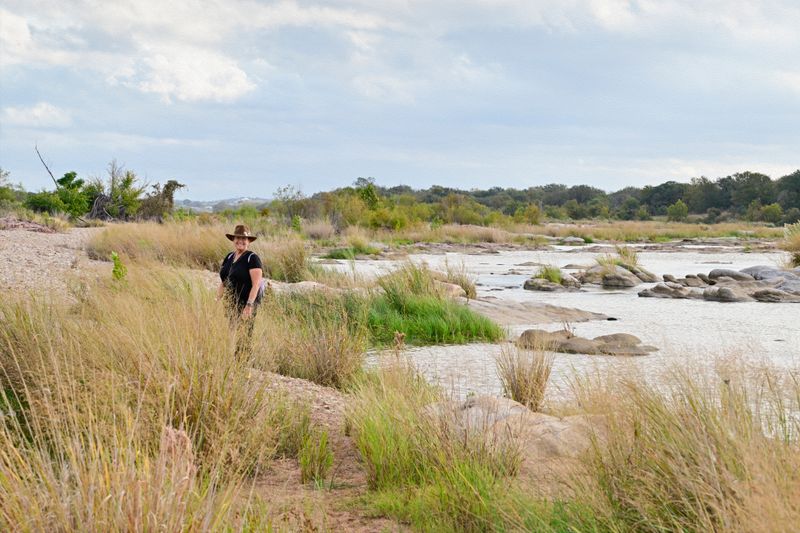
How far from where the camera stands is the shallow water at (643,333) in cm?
719

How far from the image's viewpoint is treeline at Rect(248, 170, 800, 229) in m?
45.9

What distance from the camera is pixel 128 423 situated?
122 inches

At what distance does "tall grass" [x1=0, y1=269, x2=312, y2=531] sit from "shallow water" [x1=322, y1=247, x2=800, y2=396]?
68.0 inches

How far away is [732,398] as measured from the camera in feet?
11.0

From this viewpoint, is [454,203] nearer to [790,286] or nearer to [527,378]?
[790,286]

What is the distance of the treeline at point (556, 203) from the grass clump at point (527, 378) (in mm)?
36329

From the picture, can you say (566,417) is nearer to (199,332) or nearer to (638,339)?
(199,332)

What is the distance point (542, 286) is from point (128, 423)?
1653 cm

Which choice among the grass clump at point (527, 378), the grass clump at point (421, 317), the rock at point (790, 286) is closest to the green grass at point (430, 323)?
the grass clump at point (421, 317)

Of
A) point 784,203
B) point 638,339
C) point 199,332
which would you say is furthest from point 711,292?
point 784,203

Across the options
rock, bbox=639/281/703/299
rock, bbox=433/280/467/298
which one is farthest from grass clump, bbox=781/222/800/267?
rock, bbox=433/280/467/298

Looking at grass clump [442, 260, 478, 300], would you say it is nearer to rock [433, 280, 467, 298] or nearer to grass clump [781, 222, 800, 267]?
rock [433, 280, 467, 298]

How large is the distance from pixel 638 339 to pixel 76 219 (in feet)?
114

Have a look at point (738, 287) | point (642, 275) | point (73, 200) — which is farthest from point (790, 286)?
point (73, 200)
